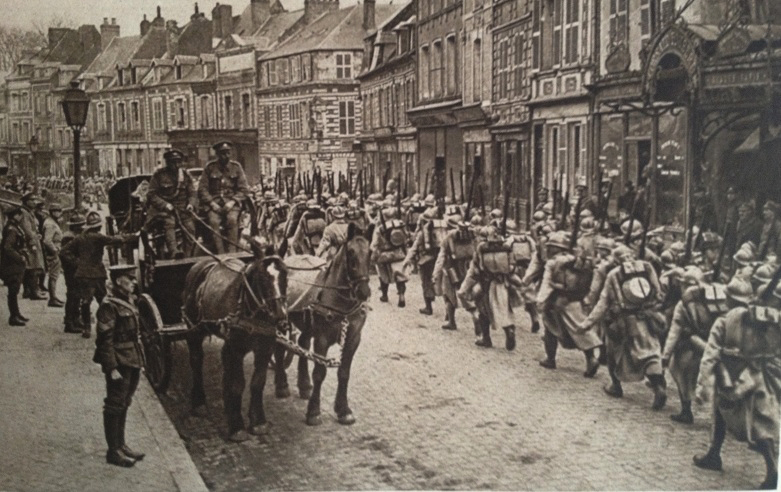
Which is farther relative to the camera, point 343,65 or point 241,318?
point 343,65

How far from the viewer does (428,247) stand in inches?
323

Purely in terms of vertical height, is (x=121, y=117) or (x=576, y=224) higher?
(x=121, y=117)

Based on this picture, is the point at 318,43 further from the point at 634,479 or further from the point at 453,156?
the point at 634,479

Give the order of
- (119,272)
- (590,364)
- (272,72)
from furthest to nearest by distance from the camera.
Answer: (272,72), (590,364), (119,272)

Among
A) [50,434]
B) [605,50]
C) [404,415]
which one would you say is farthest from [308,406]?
[605,50]

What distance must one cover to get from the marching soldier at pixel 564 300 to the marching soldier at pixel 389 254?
4.34 feet

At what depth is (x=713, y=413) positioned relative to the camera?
17.8 feet

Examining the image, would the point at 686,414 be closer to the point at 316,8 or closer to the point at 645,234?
the point at 645,234

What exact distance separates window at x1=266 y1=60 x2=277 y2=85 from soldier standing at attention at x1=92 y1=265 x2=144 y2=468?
2198 millimetres

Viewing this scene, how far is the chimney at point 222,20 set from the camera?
6.51 meters

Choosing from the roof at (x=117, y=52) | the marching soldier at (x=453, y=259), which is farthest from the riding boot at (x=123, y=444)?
the marching soldier at (x=453, y=259)

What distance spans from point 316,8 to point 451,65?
122cm

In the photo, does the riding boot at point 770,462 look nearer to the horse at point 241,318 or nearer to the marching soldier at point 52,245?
the horse at point 241,318

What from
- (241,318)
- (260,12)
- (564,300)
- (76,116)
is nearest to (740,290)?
(564,300)
